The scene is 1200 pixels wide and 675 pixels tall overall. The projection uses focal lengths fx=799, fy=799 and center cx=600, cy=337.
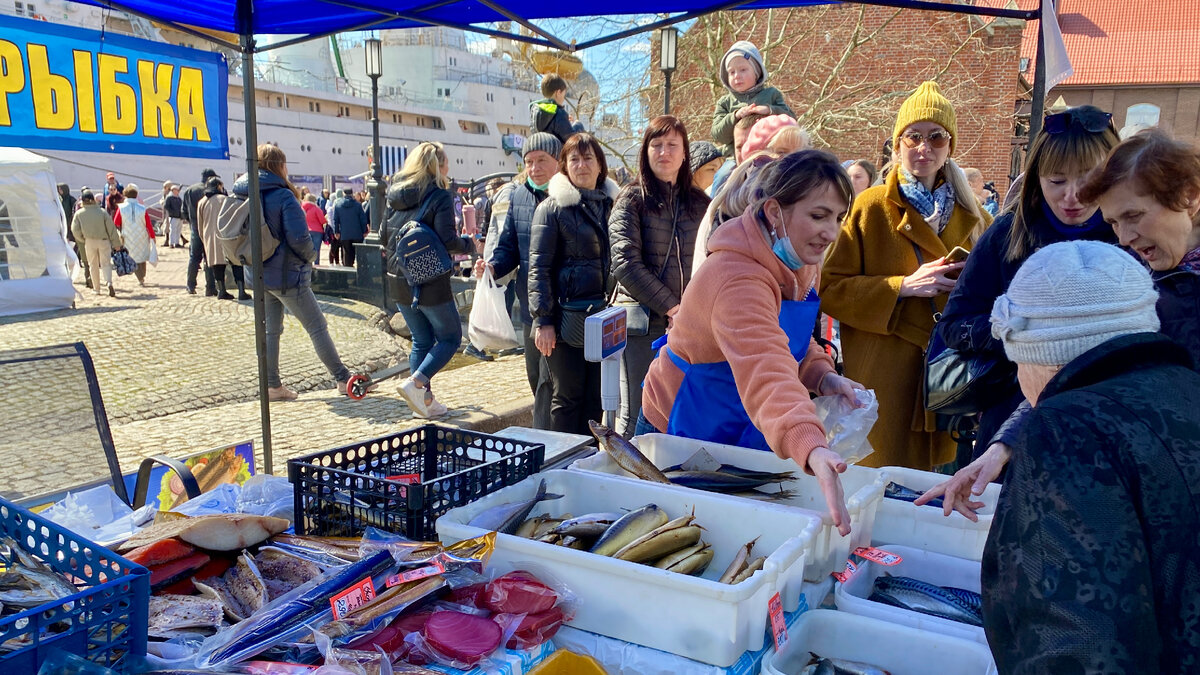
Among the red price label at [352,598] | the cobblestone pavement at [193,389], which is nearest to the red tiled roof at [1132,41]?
the cobblestone pavement at [193,389]

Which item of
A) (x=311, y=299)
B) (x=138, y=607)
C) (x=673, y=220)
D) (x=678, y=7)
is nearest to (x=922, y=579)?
(x=138, y=607)

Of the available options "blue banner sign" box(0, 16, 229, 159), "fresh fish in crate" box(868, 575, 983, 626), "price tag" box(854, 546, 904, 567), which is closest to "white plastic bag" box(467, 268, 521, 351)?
"blue banner sign" box(0, 16, 229, 159)

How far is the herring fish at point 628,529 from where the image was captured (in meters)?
1.95

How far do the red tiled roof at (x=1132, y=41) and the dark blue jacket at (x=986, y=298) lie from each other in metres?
41.5

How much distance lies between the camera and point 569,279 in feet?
16.1

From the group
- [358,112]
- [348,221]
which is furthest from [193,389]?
[358,112]

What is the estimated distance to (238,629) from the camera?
1612mm

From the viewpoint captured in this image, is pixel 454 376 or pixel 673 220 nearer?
pixel 673 220

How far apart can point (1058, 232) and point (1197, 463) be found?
2.10 m

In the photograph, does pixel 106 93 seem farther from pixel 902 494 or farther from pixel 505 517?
pixel 902 494

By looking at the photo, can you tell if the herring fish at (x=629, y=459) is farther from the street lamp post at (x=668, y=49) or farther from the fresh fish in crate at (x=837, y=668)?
the street lamp post at (x=668, y=49)

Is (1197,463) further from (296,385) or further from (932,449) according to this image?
(296,385)

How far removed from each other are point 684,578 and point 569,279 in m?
3.36

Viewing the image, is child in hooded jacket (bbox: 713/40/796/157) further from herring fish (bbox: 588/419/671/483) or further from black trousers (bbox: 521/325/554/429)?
herring fish (bbox: 588/419/671/483)
